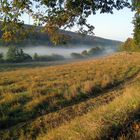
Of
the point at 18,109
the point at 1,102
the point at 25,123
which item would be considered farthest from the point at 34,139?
the point at 1,102

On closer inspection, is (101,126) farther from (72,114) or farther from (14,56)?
(14,56)

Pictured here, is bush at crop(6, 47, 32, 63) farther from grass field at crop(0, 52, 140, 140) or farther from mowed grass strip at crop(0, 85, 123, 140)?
mowed grass strip at crop(0, 85, 123, 140)

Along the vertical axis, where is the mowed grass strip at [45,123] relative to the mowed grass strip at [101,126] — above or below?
below

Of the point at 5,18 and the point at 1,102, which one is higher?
the point at 5,18

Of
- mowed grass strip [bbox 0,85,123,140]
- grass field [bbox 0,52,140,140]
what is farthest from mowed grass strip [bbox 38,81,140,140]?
mowed grass strip [bbox 0,85,123,140]

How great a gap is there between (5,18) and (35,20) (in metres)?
1.31

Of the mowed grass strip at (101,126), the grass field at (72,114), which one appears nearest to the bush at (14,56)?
the grass field at (72,114)

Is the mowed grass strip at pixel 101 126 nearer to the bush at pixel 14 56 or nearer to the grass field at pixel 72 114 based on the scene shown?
the grass field at pixel 72 114

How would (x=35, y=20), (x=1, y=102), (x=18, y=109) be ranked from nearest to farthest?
(x=35, y=20) → (x=18, y=109) → (x=1, y=102)

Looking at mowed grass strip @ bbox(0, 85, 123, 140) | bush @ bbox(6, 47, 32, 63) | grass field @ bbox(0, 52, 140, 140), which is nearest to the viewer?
grass field @ bbox(0, 52, 140, 140)

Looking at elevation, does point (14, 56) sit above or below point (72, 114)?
below

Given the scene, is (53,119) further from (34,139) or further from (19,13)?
(19,13)

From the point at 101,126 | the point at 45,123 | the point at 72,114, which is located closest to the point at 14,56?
the point at 72,114

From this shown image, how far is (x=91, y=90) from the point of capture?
77.3ft
